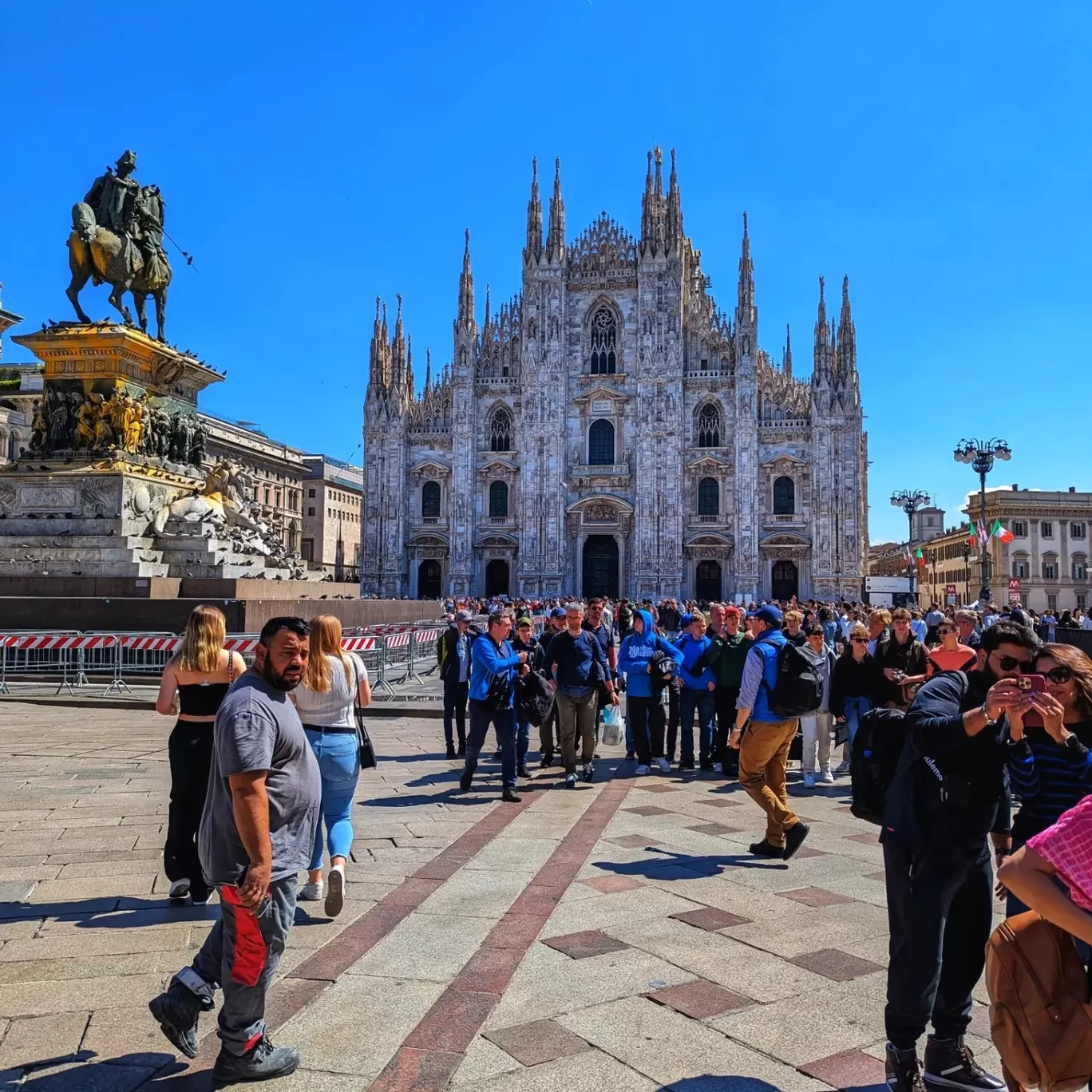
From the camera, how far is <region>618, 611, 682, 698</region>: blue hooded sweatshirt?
927 centimetres

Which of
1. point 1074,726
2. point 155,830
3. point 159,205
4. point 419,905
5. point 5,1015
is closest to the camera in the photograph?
point 1074,726

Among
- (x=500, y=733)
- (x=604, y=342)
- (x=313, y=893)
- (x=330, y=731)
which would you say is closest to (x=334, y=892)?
(x=313, y=893)

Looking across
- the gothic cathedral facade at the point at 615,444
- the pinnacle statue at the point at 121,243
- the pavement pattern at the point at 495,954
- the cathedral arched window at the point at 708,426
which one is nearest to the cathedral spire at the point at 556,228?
the gothic cathedral facade at the point at 615,444

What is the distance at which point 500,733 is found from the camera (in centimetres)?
764

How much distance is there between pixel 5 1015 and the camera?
3.43 meters

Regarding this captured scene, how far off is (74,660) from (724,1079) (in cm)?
1247

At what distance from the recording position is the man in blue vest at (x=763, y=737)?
590 centimetres

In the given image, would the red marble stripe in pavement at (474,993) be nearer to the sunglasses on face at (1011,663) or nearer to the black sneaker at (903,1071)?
the black sneaker at (903,1071)

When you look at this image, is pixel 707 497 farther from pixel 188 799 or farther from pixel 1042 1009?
pixel 1042 1009

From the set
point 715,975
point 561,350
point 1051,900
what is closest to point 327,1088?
point 715,975

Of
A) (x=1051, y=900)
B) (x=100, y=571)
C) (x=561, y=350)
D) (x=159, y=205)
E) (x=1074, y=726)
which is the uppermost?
(x=561, y=350)

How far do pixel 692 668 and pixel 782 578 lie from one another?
37138 millimetres

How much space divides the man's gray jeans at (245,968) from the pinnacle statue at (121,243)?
13663 mm

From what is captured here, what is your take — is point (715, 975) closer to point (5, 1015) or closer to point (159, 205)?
point (5, 1015)
